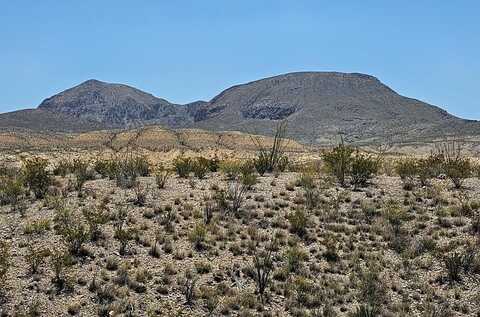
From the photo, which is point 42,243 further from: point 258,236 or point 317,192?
point 317,192

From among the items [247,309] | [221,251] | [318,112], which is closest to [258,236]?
[221,251]

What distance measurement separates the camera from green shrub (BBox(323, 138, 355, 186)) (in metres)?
22.3

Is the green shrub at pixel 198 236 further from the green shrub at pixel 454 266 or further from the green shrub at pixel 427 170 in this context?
the green shrub at pixel 427 170

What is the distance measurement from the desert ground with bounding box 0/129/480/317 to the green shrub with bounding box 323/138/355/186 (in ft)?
0.34

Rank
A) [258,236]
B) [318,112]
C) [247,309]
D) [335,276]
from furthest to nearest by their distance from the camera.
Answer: [318,112]
[258,236]
[335,276]
[247,309]

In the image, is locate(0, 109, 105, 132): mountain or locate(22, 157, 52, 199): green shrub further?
locate(0, 109, 105, 132): mountain

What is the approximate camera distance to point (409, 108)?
19525 centimetres

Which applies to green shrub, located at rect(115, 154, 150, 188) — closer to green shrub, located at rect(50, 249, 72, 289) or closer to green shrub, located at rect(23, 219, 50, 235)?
green shrub, located at rect(23, 219, 50, 235)

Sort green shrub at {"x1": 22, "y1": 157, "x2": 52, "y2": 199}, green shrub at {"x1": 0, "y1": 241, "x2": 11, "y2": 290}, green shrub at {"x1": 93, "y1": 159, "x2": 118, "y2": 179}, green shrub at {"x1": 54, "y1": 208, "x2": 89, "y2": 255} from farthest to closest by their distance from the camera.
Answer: green shrub at {"x1": 93, "y1": 159, "x2": 118, "y2": 179} → green shrub at {"x1": 22, "y1": 157, "x2": 52, "y2": 199} → green shrub at {"x1": 54, "y1": 208, "x2": 89, "y2": 255} → green shrub at {"x1": 0, "y1": 241, "x2": 11, "y2": 290}

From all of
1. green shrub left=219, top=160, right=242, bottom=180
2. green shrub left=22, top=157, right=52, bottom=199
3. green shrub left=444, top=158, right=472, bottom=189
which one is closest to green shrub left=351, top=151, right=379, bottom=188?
green shrub left=444, top=158, right=472, bottom=189

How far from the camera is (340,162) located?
22609mm

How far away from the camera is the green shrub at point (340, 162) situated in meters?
22.3

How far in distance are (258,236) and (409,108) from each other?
619 ft

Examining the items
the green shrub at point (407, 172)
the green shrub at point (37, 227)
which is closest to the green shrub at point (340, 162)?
the green shrub at point (407, 172)
